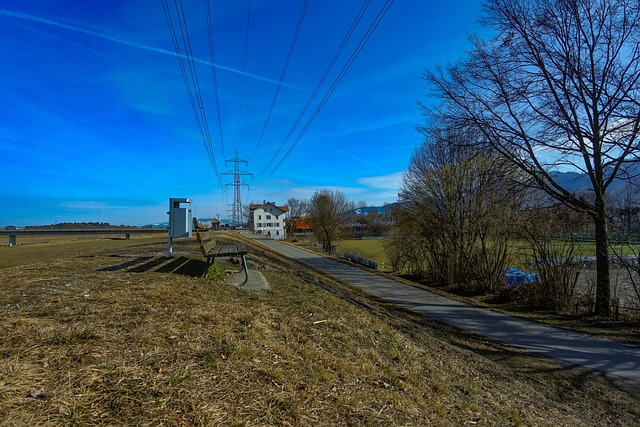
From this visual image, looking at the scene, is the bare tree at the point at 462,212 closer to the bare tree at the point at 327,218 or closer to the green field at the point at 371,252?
the green field at the point at 371,252

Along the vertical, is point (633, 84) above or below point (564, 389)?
above

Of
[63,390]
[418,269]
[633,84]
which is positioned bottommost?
[418,269]

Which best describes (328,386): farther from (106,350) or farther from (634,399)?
(634,399)

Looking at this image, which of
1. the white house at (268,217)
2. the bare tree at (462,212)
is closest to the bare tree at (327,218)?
the bare tree at (462,212)

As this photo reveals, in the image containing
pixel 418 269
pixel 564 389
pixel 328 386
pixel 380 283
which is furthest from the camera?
pixel 418 269

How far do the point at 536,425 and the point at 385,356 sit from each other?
1.67 metres

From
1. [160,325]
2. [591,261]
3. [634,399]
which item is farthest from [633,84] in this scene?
[160,325]

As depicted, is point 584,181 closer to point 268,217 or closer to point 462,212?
point 462,212

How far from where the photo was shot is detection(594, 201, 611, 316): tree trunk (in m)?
9.59

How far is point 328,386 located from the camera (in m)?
3.22

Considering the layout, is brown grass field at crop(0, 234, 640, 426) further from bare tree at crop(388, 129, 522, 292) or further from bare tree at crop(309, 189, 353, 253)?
bare tree at crop(309, 189, 353, 253)

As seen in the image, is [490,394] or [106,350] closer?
[106,350]

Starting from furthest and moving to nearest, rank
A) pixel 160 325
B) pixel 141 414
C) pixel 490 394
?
pixel 490 394
pixel 160 325
pixel 141 414

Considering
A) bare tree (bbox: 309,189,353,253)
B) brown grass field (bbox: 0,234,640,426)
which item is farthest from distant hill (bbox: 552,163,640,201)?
bare tree (bbox: 309,189,353,253)
